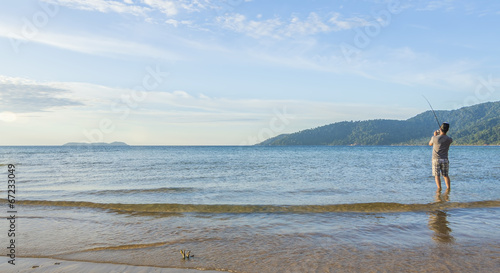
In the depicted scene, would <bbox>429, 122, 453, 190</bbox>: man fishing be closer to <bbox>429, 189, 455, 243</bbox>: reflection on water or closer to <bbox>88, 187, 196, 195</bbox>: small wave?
<bbox>429, 189, 455, 243</bbox>: reflection on water

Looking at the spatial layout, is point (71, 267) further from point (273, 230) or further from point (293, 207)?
Answer: point (293, 207)

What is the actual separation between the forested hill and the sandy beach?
370 ft

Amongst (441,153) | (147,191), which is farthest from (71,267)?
(441,153)

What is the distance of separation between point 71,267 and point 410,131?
154 m

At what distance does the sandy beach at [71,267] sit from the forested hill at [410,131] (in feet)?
370

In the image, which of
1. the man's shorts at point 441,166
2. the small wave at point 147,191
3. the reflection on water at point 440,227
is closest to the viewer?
the reflection on water at point 440,227

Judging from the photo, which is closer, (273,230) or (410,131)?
(273,230)

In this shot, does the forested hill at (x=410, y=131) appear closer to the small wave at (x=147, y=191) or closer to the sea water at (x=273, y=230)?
the small wave at (x=147, y=191)

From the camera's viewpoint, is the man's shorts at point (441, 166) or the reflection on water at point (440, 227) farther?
the man's shorts at point (441, 166)

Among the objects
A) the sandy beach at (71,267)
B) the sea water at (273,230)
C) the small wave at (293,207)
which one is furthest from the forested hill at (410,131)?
the sandy beach at (71,267)

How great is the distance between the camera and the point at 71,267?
5.50 meters

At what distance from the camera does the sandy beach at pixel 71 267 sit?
5.28 meters

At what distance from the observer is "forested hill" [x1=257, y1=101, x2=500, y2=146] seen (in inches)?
5030

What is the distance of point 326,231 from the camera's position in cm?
763
